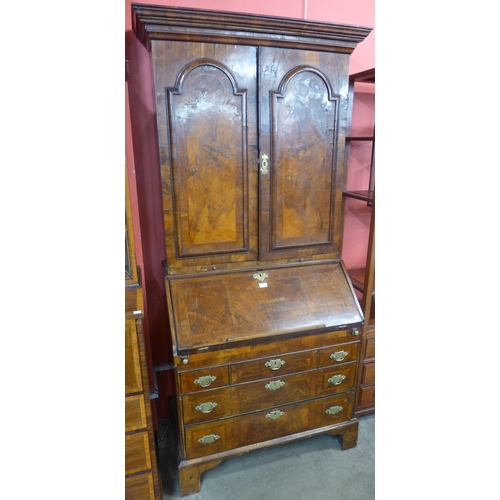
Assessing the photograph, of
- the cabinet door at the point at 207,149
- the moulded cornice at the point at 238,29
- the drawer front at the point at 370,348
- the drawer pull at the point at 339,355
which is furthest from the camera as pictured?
the drawer front at the point at 370,348

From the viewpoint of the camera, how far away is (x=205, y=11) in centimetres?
134

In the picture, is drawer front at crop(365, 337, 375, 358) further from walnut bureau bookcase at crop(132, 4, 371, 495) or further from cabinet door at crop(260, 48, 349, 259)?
cabinet door at crop(260, 48, 349, 259)

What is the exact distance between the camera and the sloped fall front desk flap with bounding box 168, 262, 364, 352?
60.4 inches

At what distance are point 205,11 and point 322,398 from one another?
1.83 meters

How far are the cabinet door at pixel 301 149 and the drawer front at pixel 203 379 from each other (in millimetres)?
588

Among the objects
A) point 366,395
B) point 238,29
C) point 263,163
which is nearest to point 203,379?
point 263,163

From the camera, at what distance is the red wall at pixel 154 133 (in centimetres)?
172

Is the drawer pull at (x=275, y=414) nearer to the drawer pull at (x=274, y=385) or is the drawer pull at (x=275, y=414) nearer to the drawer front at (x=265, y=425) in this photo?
the drawer front at (x=265, y=425)

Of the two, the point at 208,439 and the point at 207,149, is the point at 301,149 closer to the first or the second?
the point at 207,149

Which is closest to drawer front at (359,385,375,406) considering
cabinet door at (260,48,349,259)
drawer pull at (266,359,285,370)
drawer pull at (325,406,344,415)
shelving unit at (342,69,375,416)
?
shelving unit at (342,69,375,416)

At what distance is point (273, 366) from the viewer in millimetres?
1642

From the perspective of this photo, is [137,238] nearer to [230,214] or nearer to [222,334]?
[230,214]

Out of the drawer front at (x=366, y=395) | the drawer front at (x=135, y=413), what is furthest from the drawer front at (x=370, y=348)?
the drawer front at (x=135, y=413)

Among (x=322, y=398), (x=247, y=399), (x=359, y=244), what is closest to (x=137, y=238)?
(x=247, y=399)
